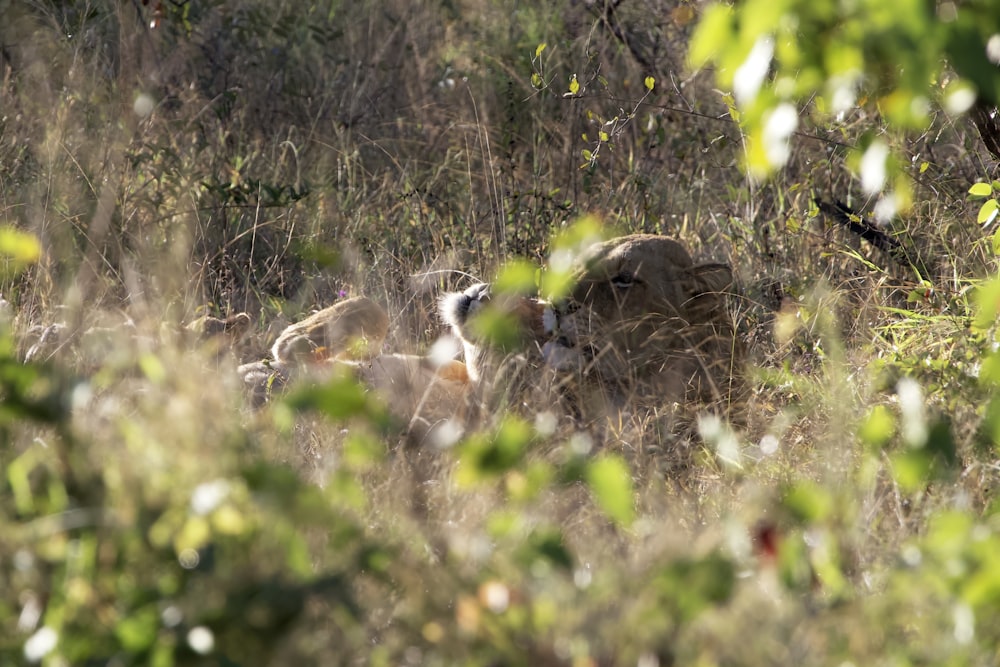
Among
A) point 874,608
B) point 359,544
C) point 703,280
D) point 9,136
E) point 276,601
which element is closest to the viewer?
point 276,601

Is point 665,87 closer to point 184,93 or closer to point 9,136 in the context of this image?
point 184,93

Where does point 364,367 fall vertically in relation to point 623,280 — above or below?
below

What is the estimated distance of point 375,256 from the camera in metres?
5.39

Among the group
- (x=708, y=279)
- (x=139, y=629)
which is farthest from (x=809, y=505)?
(x=708, y=279)

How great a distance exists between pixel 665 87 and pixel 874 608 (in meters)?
5.35

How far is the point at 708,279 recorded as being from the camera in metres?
4.36

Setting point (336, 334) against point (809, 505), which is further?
point (336, 334)

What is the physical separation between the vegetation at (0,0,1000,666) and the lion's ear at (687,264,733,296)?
274mm

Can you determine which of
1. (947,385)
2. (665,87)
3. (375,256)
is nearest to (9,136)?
(375,256)

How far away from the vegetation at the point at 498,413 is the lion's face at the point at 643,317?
0.21m

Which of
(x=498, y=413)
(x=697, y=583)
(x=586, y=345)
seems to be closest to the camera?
(x=697, y=583)

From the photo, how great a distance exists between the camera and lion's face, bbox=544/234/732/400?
13.4 ft

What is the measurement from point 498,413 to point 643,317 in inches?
33.2

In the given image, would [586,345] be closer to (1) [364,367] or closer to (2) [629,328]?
(2) [629,328]
